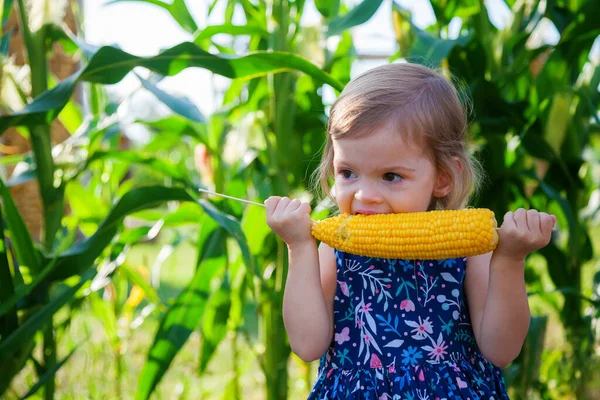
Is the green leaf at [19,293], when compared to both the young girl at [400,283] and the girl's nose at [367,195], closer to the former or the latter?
the young girl at [400,283]

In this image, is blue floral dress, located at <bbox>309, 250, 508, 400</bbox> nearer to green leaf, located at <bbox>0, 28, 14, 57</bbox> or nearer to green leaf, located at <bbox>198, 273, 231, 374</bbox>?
green leaf, located at <bbox>198, 273, 231, 374</bbox>

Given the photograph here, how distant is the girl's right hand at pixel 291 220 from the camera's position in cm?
107

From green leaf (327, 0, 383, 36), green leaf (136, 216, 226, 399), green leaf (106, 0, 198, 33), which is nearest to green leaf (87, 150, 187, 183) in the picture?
green leaf (136, 216, 226, 399)

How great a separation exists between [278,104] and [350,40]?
50cm

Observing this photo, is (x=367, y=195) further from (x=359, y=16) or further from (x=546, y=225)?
(x=359, y=16)

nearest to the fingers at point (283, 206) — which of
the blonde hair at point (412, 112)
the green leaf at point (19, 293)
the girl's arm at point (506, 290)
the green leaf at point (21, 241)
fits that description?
the blonde hair at point (412, 112)

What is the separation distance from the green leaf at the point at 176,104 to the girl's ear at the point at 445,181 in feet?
1.87

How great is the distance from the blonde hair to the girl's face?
2cm

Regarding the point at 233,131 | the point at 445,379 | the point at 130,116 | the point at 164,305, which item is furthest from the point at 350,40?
the point at 445,379

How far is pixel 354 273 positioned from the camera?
1133 mm

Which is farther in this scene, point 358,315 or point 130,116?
point 130,116

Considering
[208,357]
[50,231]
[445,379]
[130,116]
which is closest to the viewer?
[445,379]

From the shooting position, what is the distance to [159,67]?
142 cm

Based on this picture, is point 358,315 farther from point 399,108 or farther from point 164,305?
point 164,305
